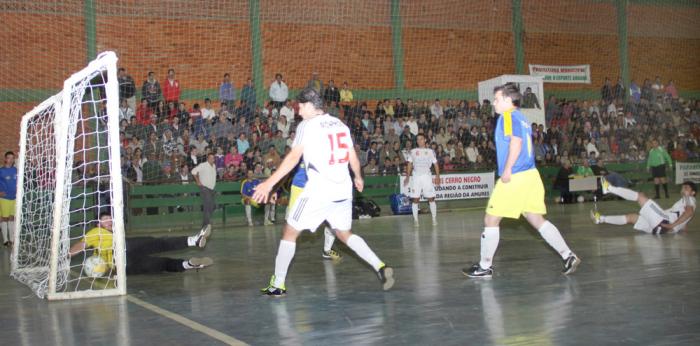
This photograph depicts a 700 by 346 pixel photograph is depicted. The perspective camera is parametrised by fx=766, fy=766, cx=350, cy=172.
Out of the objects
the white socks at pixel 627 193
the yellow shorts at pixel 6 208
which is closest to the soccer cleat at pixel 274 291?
the white socks at pixel 627 193

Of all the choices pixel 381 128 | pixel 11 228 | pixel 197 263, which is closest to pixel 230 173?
pixel 381 128

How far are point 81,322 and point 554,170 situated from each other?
2368 cm

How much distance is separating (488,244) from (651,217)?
19.3 ft

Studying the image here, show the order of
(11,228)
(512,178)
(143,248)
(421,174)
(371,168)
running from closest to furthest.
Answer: (512,178) → (143,248) → (11,228) → (421,174) → (371,168)

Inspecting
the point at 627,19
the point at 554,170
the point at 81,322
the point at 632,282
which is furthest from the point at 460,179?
the point at 81,322

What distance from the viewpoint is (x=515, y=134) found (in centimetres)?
822

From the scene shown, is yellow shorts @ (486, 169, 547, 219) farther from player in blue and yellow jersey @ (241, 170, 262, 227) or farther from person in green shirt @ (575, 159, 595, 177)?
person in green shirt @ (575, 159, 595, 177)

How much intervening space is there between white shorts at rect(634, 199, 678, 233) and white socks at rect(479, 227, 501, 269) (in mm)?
5837

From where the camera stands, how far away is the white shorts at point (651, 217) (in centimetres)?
1320

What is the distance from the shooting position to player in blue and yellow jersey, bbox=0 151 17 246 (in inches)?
688

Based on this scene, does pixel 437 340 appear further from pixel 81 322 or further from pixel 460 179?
pixel 460 179

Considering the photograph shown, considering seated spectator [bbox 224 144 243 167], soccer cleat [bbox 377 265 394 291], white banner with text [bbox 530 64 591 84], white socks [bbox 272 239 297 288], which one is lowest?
soccer cleat [bbox 377 265 394 291]

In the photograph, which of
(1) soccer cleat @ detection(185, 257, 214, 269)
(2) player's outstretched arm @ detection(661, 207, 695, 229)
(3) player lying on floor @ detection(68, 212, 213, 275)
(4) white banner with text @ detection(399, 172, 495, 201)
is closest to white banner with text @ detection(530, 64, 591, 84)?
(4) white banner with text @ detection(399, 172, 495, 201)

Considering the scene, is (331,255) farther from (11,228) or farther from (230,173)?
(230,173)
